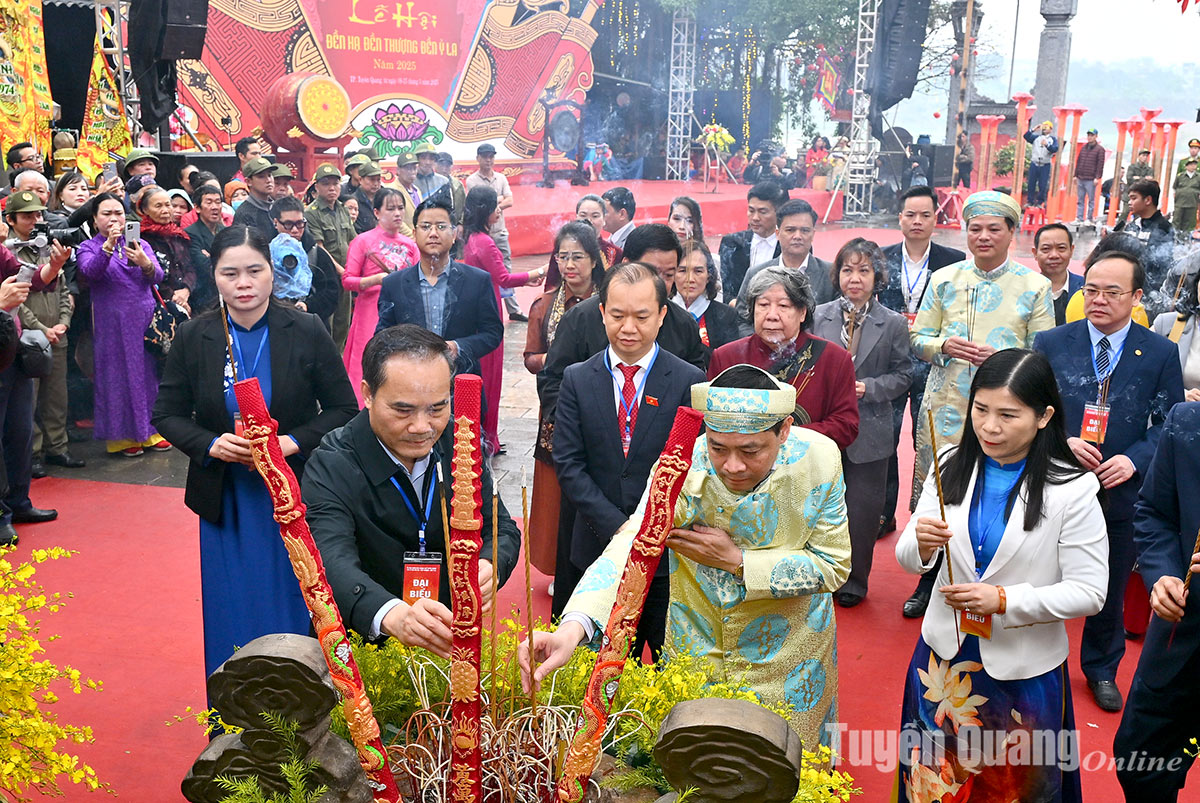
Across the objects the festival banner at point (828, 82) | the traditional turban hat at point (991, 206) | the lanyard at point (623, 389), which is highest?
the festival banner at point (828, 82)

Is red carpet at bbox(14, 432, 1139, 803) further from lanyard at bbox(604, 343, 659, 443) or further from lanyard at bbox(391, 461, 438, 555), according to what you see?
lanyard at bbox(391, 461, 438, 555)

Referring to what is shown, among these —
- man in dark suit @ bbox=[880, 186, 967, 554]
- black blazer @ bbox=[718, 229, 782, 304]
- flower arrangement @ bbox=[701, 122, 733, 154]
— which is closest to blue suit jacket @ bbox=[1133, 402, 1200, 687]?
man in dark suit @ bbox=[880, 186, 967, 554]

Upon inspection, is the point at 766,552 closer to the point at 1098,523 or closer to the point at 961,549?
the point at 961,549

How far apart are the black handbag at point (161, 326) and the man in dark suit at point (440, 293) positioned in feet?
5.56

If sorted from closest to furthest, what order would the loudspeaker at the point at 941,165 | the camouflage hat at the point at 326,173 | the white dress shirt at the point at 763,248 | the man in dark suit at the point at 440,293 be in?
1. the man in dark suit at the point at 440,293
2. the white dress shirt at the point at 763,248
3. the camouflage hat at the point at 326,173
4. the loudspeaker at the point at 941,165

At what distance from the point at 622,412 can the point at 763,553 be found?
87cm

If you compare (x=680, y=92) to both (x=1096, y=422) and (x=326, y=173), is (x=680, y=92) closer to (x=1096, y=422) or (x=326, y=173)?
(x=326, y=173)

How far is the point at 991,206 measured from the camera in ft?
13.9

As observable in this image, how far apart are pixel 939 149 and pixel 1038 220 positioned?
2404 millimetres

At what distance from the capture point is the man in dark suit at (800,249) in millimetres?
4996

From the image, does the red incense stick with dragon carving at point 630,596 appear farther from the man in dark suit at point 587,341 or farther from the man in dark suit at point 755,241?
the man in dark suit at point 755,241

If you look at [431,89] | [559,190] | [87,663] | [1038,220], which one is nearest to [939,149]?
[1038,220]

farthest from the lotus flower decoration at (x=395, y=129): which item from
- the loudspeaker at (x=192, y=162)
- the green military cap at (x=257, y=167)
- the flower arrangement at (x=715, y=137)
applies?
the green military cap at (x=257, y=167)

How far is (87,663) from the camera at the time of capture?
3791mm
